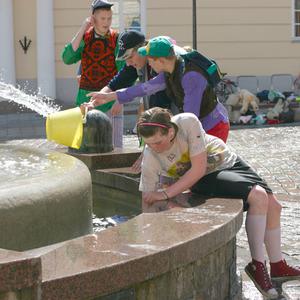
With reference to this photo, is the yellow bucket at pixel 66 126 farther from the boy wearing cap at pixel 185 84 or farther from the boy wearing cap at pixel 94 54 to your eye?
the boy wearing cap at pixel 94 54

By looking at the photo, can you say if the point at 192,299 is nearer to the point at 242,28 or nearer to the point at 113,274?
the point at 113,274

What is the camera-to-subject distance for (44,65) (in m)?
18.6

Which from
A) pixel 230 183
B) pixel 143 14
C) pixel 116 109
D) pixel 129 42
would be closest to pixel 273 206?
pixel 230 183

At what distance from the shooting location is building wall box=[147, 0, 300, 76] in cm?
1938

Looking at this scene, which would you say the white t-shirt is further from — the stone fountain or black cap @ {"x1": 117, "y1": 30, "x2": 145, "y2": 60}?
black cap @ {"x1": 117, "y1": 30, "x2": 145, "y2": 60}

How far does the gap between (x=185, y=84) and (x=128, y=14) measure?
14.7 m

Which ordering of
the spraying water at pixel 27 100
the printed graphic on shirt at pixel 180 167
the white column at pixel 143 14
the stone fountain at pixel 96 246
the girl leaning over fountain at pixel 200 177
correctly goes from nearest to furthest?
the stone fountain at pixel 96 246, the girl leaning over fountain at pixel 200 177, the printed graphic on shirt at pixel 180 167, the spraying water at pixel 27 100, the white column at pixel 143 14

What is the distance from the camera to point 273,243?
4703 mm

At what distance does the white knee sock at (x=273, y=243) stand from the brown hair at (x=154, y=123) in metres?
0.84

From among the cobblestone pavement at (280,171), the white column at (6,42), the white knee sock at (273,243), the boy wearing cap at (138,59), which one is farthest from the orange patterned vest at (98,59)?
the white column at (6,42)

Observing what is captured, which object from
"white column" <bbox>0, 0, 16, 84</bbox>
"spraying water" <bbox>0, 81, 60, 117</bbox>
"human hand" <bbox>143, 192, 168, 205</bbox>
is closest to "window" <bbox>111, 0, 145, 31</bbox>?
"white column" <bbox>0, 0, 16, 84</bbox>

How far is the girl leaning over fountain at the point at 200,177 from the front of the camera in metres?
4.49

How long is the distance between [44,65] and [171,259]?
15391 millimetres

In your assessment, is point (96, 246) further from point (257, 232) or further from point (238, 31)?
point (238, 31)
